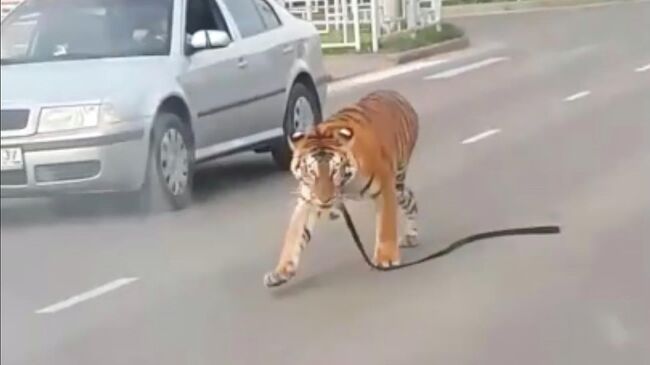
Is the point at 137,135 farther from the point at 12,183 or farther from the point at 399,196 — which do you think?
the point at 399,196

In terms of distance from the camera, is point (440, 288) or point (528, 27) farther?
point (528, 27)

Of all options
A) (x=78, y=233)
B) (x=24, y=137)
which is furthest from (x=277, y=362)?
(x=24, y=137)

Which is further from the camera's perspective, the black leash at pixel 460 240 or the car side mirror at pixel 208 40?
the black leash at pixel 460 240

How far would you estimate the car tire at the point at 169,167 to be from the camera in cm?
288

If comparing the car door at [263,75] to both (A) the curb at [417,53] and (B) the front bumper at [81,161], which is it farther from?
(B) the front bumper at [81,161]

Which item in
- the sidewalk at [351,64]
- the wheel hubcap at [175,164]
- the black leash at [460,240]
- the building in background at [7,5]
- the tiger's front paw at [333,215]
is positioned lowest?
the black leash at [460,240]

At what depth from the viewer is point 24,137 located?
84.8 inches

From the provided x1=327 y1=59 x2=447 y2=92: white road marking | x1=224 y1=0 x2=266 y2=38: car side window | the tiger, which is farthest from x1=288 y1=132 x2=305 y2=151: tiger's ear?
x1=224 y1=0 x2=266 y2=38: car side window

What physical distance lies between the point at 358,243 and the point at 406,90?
426 millimetres

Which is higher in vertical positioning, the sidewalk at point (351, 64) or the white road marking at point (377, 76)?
the sidewalk at point (351, 64)

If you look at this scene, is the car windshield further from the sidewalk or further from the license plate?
the sidewalk

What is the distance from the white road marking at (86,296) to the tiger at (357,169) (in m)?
0.90

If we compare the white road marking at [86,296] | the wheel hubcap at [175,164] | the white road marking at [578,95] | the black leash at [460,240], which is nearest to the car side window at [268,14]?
the black leash at [460,240]

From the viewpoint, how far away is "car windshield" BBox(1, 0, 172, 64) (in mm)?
2154
